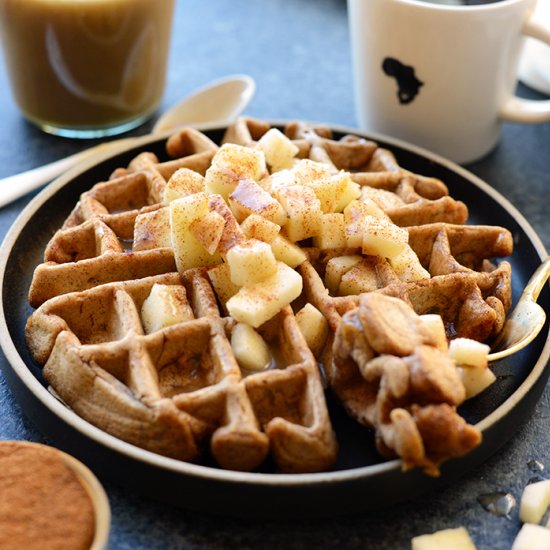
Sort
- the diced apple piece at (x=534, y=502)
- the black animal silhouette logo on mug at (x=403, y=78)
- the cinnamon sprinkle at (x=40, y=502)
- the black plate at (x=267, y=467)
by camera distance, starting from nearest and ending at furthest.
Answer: the cinnamon sprinkle at (x=40, y=502), the black plate at (x=267, y=467), the diced apple piece at (x=534, y=502), the black animal silhouette logo on mug at (x=403, y=78)

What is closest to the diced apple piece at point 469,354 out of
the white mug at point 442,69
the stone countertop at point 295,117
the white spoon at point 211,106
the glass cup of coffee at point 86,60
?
the stone countertop at point 295,117

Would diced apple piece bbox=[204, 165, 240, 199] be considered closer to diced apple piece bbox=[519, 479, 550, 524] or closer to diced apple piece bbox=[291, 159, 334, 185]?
diced apple piece bbox=[291, 159, 334, 185]

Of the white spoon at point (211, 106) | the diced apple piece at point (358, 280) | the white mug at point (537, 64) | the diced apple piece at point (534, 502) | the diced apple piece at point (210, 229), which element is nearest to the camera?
the diced apple piece at point (534, 502)

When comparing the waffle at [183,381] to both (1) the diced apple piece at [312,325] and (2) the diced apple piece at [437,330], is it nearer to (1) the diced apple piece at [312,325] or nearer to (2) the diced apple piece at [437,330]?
(1) the diced apple piece at [312,325]

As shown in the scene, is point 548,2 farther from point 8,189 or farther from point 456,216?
point 8,189

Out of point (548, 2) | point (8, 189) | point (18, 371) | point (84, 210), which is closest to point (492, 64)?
point (548, 2)

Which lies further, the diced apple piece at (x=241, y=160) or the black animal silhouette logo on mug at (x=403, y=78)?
the black animal silhouette logo on mug at (x=403, y=78)

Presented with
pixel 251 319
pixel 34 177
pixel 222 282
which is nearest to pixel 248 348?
pixel 251 319
